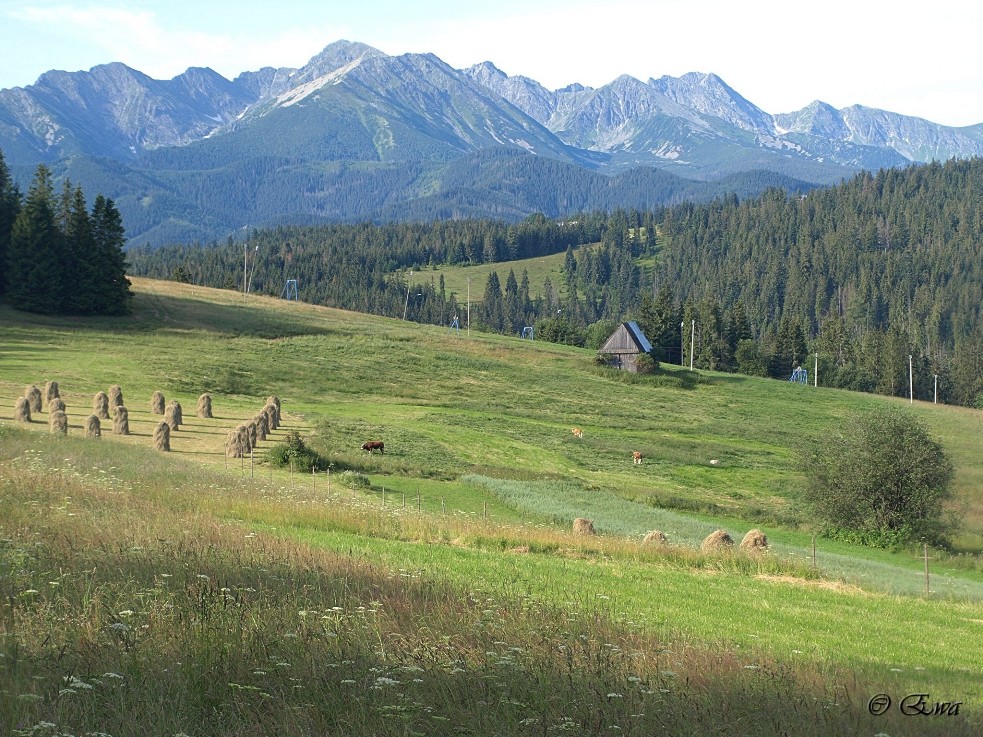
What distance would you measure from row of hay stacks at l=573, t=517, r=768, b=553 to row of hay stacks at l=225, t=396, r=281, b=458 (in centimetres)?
1824

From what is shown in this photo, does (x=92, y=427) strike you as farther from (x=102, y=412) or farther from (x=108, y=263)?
(x=108, y=263)

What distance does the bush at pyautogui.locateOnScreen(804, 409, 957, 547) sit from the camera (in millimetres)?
44688

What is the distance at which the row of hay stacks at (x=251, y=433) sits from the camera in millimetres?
Answer: 42344

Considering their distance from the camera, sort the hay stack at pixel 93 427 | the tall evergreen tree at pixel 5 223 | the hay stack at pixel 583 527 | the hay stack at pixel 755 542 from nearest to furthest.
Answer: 1. the hay stack at pixel 583 527
2. the hay stack at pixel 755 542
3. the hay stack at pixel 93 427
4. the tall evergreen tree at pixel 5 223

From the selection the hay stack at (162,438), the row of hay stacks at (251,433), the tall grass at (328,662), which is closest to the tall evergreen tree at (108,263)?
the row of hay stacks at (251,433)

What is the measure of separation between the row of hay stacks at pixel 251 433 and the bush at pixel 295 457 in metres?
1.25

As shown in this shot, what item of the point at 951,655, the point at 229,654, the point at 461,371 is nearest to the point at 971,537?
the point at 951,655

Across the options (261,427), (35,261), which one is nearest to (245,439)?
(261,427)

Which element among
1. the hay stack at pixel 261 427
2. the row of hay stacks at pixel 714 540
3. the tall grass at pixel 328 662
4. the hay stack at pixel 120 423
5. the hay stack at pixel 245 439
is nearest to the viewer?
the tall grass at pixel 328 662

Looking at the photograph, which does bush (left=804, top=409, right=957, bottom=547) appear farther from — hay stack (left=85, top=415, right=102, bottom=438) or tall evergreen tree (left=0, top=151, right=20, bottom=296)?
tall evergreen tree (left=0, top=151, right=20, bottom=296)

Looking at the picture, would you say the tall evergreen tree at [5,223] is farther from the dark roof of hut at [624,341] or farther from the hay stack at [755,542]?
the hay stack at [755,542]

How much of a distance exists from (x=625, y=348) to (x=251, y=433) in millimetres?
69664

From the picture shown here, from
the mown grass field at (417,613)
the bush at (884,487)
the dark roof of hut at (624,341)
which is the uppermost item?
the dark roof of hut at (624,341)

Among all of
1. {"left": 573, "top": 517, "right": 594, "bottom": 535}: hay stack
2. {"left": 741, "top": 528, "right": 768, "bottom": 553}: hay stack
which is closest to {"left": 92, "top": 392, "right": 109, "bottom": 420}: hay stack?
{"left": 573, "top": 517, "right": 594, "bottom": 535}: hay stack
